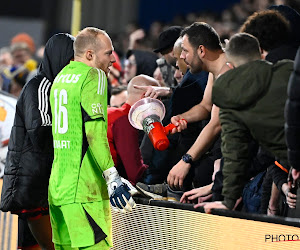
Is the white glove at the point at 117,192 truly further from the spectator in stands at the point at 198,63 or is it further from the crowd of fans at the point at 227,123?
the spectator in stands at the point at 198,63

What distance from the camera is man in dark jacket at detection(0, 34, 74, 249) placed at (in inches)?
189

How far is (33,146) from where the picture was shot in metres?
4.84

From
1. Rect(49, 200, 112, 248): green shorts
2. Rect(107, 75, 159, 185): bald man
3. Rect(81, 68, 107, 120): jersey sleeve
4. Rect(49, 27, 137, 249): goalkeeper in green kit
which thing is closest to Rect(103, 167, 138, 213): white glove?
Rect(49, 27, 137, 249): goalkeeper in green kit

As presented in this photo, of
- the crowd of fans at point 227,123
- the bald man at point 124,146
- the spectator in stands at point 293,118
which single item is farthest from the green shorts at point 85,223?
the spectator in stands at point 293,118

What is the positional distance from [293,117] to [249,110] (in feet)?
1.25

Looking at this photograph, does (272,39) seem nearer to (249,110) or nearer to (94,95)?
(249,110)

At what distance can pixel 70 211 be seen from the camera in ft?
13.8

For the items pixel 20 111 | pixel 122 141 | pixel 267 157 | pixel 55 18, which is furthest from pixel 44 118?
pixel 55 18

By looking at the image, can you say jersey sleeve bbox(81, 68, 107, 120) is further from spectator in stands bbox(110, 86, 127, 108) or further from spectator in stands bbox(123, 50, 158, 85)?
spectator in stands bbox(123, 50, 158, 85)

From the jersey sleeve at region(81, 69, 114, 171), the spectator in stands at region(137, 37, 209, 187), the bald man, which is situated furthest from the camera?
the spectator in stands at region(137, 37, 209, 187)

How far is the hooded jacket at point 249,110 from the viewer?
12.1 feet

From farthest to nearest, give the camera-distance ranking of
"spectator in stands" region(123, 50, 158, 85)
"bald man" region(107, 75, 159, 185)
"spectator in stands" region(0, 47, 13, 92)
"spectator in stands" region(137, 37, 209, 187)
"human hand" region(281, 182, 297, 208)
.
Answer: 1. "spectator in stands" region(0, 47, 13, 92)
2. "spectator in stands" region(123, 50, 158, 85)
3. "spectator in stands" region(137, 37, 209, 187)
4. "bald man" region(107, 75, 159, 185)
5. "human hand" region(281, 182, 297, 208)

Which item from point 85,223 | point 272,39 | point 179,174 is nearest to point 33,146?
point 85,223

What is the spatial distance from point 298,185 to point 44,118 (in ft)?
5.66
